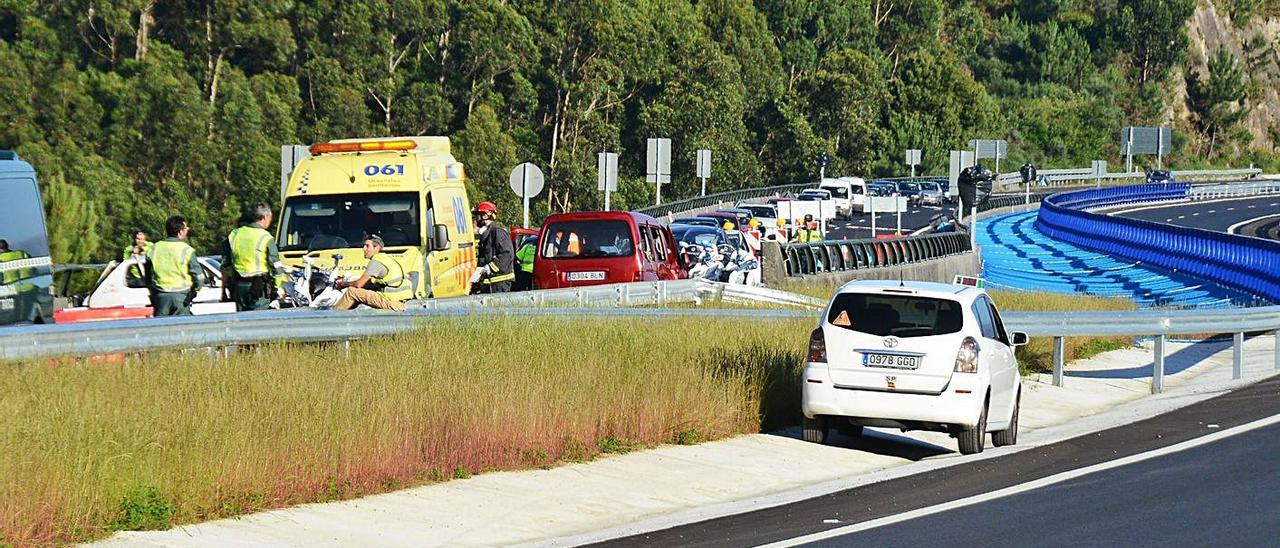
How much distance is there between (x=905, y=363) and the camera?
15578mm

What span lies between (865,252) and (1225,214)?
46.5 metres

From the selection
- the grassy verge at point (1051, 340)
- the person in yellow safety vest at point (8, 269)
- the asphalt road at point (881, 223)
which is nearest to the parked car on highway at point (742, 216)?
the asphalt road at point (881, 223)

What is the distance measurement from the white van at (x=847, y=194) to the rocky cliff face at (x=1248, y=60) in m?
84.3

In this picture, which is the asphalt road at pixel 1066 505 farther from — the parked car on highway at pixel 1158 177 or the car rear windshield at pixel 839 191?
the parked car on highway at pixel 1158 177

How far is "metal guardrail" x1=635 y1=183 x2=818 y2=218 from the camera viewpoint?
72188mm

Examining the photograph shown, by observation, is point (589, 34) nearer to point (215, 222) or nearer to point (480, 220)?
point (215, 222)

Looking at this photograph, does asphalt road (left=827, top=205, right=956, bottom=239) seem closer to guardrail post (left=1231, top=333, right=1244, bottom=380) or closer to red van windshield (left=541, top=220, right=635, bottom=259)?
red van windshield (left=541, top=220, right=635, bottom=259)

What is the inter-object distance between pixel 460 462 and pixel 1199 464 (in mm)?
5774

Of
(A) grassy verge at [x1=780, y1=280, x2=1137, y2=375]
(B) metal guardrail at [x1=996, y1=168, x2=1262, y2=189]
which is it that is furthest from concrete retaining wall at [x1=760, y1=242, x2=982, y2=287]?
(B) metal guardrail at [x1=996, y1=168, x2=1262, y2=189]

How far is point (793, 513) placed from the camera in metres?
12.6

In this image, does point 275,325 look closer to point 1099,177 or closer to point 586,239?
point 586,239

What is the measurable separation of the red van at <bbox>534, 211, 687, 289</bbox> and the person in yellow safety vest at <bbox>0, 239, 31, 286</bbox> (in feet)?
33.9

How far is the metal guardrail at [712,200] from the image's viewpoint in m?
72.2

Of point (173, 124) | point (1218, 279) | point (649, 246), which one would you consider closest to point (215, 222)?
point (173, 124)
